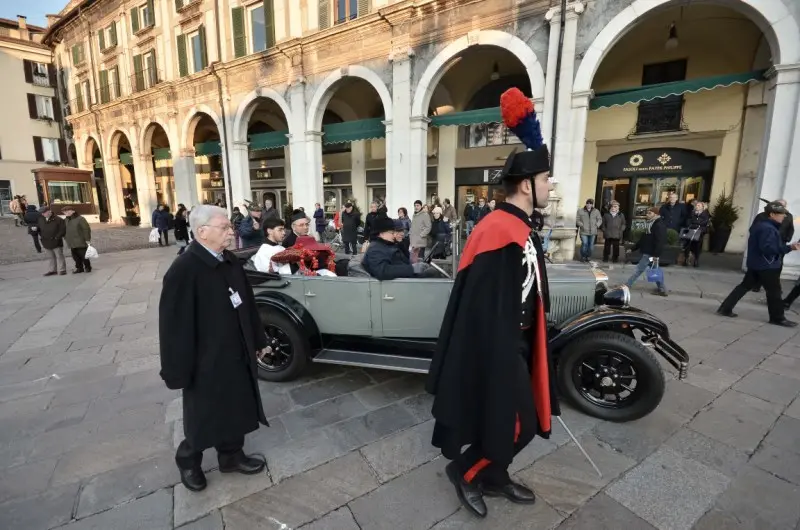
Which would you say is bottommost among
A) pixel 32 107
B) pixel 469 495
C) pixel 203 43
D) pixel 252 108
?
pixel 469 495

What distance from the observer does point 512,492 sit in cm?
214

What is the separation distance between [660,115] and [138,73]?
24.7 meters

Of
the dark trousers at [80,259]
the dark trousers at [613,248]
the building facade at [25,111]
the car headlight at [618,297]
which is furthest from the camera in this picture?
the building facade at [25,111]

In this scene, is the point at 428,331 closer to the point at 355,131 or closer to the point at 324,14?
the point at 355,131

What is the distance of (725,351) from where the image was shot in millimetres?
4191

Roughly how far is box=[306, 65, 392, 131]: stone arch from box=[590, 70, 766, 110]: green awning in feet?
19.7

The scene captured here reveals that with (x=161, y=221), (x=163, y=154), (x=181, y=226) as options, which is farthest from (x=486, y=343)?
(x=163, y=154)

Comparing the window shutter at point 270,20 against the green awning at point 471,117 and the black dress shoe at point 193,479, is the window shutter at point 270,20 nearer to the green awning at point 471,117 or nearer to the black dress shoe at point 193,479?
the green awning at point 471,117

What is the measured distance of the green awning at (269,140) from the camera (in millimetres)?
15023

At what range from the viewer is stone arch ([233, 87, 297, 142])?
14.0 meters

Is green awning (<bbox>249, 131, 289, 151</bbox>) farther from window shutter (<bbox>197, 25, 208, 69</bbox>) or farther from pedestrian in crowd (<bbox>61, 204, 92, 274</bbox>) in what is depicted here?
pedestrian in crowd (<bbox>61, 204, 92, 274</bbox>)

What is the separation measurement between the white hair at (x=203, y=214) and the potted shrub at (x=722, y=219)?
41.7 feet

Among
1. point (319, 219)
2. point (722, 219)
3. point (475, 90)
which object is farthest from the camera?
point (475, 90)

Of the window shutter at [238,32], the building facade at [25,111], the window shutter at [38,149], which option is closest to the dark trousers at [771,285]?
the window shutter at [238,32]
